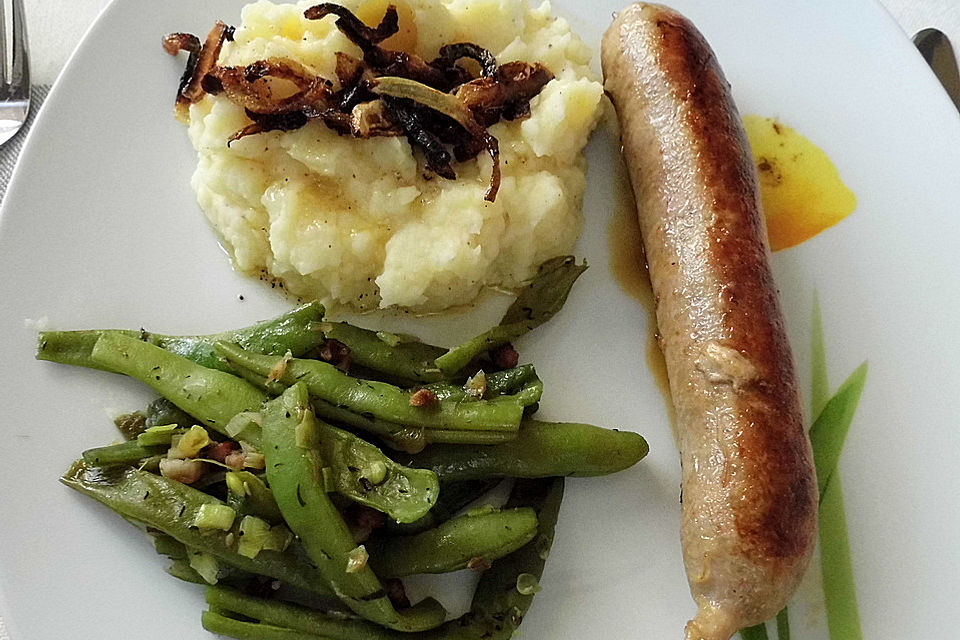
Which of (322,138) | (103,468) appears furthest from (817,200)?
(103,468)

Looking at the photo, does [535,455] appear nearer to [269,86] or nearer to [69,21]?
[269,86]

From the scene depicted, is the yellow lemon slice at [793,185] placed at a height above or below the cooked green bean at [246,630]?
above

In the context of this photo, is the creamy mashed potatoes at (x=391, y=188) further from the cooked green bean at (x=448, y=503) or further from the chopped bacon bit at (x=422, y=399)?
the cooked green bean at (x=448, y=503)

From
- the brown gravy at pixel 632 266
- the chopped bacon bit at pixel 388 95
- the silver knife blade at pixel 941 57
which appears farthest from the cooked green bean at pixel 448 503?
the silver knife blade at pixel 941 57

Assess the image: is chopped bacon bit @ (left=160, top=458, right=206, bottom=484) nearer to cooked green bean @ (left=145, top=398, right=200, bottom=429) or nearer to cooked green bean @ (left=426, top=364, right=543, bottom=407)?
cooked green bean @ (left=145, top=398, right=200, bottom=429)

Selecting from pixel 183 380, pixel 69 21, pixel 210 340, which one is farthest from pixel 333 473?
pixel 69 21

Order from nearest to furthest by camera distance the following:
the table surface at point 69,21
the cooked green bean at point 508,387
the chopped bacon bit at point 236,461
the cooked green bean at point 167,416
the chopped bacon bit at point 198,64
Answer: the chopped bacon bit at point 236,461
the cooked green bean at point 508,387
the cooked green bean at point 167,416
the chopped bacon bit at point 198,64
the table surface at point 69,21

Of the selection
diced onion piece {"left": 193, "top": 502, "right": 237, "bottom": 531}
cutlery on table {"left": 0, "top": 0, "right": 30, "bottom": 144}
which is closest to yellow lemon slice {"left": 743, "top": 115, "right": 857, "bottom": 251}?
diced onion piece {"left": 193, "top": 502, "right": 237, "bottom": 531}
